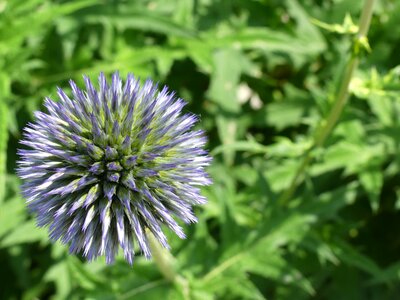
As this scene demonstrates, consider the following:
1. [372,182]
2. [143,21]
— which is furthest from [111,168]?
[372,182]

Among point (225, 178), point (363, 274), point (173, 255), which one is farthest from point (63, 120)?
point (363, 274)

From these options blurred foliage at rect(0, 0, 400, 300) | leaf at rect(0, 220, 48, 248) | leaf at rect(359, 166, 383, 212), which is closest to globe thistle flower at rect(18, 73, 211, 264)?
blurred foliage at rect(0, 0, 400, 300)

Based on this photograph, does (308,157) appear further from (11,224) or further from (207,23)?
(11,224)

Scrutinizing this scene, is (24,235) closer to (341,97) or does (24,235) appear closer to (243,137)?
(243,137)

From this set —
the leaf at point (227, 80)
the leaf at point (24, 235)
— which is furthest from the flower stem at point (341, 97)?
the leaf at point (24, 235)

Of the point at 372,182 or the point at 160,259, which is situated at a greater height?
the point at 160,259

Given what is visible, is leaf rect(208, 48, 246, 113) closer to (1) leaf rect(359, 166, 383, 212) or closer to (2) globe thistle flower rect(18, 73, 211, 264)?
(1) leaf rect(359, 166, 383, 212)
